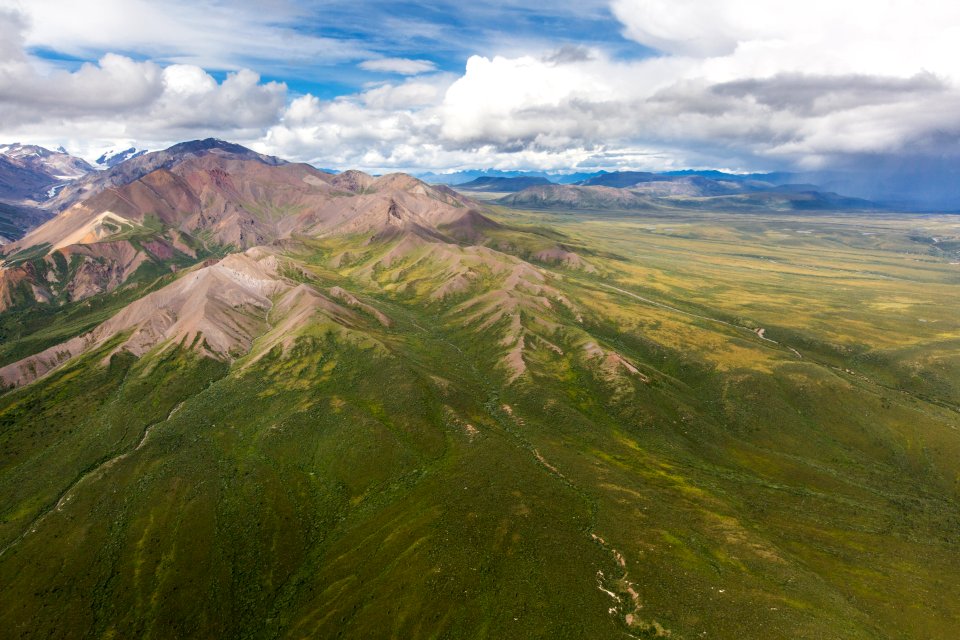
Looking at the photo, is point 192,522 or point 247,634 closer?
point 247,634

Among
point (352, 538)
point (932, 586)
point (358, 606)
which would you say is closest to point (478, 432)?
point (352, 538)

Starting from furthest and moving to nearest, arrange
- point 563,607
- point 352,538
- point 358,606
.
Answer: point 352,538, point 358,606, point 563,607

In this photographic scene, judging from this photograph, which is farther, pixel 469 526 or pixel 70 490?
pixel 70 490

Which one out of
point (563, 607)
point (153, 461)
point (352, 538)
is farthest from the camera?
point (153, 461)

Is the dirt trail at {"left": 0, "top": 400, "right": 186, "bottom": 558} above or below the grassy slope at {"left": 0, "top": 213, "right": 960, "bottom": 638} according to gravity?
below

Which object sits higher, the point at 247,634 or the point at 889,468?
the point at 889,468

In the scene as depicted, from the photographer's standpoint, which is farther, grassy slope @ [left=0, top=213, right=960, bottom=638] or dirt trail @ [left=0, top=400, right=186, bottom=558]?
dirt trail @ [left=0, top=400, right=186, bottom=558]

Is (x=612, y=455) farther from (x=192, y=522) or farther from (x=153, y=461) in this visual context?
(x=153, y=461)

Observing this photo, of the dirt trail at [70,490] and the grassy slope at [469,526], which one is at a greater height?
the grassy slope at [469,526]

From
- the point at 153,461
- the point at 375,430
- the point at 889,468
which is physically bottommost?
the point at 153,461

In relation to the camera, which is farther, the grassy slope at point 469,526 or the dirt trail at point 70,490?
the dirt trail at point 70,490

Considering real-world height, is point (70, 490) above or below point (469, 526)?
below
